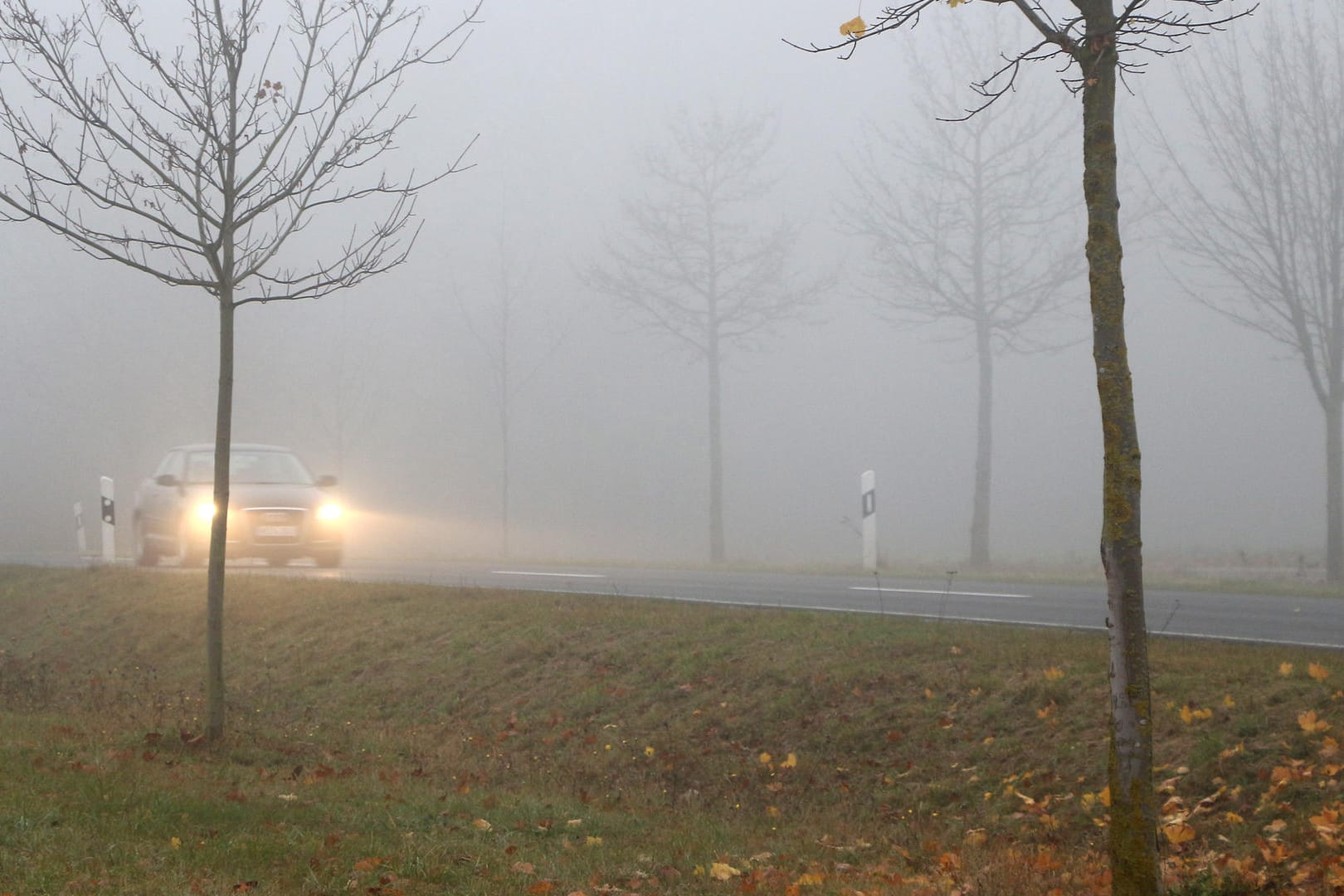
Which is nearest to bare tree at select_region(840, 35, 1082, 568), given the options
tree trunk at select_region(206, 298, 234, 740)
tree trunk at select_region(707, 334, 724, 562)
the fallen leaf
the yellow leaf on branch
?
tree trunk at select_region(707, 334, 724, 562)

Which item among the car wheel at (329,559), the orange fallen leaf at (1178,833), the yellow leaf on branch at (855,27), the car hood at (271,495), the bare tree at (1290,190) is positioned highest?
the bare tree at (1290,190)

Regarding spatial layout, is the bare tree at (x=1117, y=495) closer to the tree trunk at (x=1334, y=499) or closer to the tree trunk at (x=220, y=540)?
the tree trunk at (x=220, y=540)

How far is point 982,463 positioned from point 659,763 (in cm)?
1519

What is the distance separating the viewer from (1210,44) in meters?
18.2

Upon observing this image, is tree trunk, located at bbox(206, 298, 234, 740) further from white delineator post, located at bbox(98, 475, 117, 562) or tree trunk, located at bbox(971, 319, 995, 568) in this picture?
tree trunk, located at bbox(971, 319, 995, 568)

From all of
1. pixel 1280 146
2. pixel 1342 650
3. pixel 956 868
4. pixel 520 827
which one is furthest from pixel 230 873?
pixel 1280 146

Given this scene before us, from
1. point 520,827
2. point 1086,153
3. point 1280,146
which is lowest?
point 520,827

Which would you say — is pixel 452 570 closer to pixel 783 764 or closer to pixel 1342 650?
pixel 783 764

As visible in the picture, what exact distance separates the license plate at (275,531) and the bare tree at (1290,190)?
13044mm


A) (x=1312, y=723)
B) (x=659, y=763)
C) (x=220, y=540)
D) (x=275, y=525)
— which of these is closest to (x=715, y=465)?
(x=275, y=525)

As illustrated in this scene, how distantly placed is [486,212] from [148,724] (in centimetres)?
5551

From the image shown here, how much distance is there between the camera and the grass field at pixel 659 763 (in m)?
5.42

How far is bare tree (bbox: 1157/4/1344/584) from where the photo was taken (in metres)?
16.8

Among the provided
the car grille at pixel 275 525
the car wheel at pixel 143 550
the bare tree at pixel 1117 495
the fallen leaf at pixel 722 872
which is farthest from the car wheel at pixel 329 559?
the bare tree at pixel 1117 495
